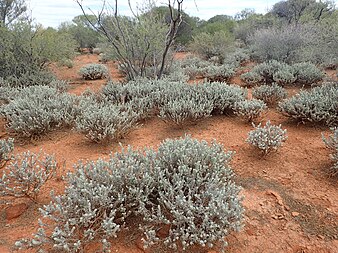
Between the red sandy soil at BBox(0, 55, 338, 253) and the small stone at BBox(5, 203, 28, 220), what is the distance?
1 cm

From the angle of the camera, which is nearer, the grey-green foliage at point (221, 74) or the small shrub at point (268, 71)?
Result: the small shrub at point (268, 71)

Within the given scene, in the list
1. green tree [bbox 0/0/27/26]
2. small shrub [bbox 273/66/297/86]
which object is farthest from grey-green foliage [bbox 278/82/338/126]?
green tree [bbox 0/0/27/26]

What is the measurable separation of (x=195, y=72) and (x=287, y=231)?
8.30m

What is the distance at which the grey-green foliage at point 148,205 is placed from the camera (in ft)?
6.41

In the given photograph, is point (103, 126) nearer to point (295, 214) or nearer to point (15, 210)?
point (15, 210)

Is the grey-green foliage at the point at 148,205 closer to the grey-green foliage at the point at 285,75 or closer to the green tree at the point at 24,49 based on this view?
the grey-green foliage at the point at 285,75

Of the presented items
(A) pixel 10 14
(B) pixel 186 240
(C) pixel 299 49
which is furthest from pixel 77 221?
(A) pixel 10 14

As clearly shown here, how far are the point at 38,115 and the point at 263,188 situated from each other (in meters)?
3.72

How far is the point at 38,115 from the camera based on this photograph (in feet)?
14.3

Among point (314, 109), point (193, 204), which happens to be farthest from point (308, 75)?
point (193, 204)

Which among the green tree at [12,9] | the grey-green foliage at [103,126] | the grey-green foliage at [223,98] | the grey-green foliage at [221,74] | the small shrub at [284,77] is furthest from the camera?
the green tree at [12,9]

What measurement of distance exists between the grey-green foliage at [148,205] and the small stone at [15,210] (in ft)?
1.09

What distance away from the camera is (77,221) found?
2043 millimetres

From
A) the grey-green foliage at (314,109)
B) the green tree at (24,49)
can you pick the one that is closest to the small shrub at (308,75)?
the grey-green foliage at (314,109)
